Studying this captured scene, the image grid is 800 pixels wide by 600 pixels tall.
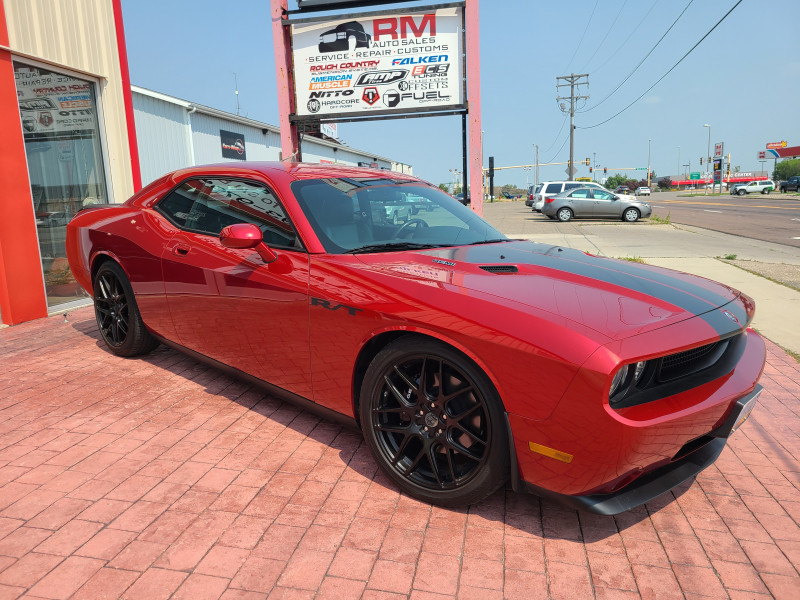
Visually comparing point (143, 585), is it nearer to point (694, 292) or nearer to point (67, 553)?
point (67, 553)

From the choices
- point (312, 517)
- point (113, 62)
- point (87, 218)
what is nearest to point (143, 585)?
point (312, 517)

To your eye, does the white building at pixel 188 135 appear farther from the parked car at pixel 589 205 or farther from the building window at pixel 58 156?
the parked car at pixel 589 205

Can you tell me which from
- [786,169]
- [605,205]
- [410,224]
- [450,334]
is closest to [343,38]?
[410,224]

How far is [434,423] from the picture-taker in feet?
8.33

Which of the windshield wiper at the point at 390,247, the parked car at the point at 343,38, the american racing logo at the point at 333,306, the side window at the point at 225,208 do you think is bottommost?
the american racing logo at the point at 333,306

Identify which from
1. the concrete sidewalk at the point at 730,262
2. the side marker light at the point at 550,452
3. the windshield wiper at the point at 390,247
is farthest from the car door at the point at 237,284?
the concrete sidewalk at the point at 730,262

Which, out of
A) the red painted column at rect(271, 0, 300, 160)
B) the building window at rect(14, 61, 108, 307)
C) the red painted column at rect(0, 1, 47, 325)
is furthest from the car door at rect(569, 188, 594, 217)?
the red painted column at rect(0, 1, 47, 325)

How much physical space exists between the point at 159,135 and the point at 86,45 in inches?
383

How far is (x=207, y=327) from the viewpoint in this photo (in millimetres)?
→ 3670

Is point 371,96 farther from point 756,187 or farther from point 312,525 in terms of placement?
point 756,187

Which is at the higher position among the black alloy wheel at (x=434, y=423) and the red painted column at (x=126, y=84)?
the red painted column at (x=126, y=84)

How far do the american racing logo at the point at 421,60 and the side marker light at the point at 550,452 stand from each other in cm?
735

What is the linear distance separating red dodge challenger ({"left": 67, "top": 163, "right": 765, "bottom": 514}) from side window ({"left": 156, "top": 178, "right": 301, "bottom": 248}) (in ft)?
0.04

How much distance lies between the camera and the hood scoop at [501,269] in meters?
2.75
